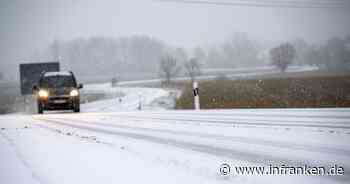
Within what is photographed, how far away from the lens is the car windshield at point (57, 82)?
1966cm

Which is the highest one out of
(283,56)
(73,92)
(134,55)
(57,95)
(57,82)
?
(134,55)

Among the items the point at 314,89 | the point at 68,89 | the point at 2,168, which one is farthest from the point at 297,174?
the point at 314,89

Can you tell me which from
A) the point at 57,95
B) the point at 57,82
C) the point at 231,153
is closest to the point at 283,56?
the point at 57,82

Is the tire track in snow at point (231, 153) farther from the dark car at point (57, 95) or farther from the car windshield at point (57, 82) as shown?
the car windshield at point (57, 82)

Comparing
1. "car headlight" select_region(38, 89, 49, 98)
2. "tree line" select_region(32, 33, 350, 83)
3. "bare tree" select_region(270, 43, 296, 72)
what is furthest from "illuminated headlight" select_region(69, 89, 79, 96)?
"tree line" select_region(32, 33, 350, 83)

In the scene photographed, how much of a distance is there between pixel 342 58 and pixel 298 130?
170 feet

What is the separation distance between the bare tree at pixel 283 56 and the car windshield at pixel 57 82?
233 ft

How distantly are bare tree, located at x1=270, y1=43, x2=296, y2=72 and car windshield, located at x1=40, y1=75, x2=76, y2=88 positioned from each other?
71.0 meters

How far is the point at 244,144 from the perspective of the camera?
16.1ft

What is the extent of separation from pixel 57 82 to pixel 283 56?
7501cm

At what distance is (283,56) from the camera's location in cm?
8844

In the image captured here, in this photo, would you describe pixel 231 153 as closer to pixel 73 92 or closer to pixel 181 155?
pixel 181 155

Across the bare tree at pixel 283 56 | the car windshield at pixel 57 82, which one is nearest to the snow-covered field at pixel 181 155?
→ the car windshield at pixel 57 82

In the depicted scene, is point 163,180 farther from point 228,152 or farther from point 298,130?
point 298,130
